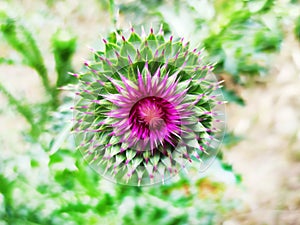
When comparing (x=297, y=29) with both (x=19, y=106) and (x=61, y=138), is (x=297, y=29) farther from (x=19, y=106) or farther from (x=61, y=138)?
(x=19, y=106)

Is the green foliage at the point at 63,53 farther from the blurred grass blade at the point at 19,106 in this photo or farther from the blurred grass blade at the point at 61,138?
the blurred grass blade at the point at 61,138

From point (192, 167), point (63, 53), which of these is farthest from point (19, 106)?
point (192, 167)

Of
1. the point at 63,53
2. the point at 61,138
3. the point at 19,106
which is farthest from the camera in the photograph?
the point at 19,106

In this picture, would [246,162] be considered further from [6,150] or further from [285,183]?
[6,150]

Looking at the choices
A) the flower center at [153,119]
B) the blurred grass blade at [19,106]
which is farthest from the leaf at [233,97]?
the blurred grass blade at [19,106]

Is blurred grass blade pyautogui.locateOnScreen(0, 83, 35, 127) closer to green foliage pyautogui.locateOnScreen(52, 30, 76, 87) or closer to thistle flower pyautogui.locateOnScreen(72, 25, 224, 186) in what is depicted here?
green foliage pyautogui.locateOnScreen(52, 30, 76, 87)
